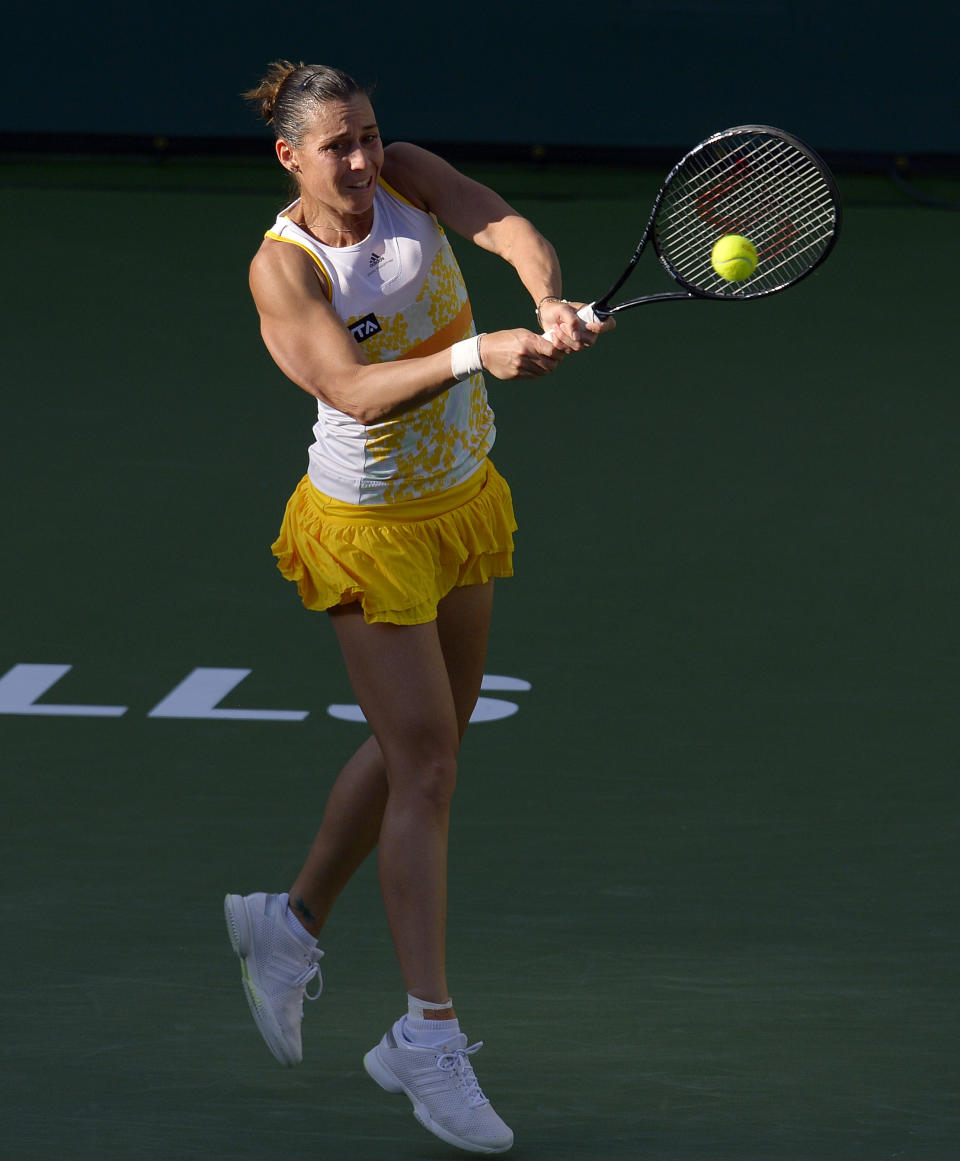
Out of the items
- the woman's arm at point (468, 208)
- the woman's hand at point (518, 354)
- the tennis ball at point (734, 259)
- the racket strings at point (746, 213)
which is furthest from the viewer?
the racket strings at point (746, 213)

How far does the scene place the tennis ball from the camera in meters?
3.41

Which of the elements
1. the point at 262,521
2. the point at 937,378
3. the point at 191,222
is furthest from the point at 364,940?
the point at 191,222

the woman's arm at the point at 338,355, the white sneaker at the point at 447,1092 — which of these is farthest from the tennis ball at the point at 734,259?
the white sneaker at the point at 447,1092

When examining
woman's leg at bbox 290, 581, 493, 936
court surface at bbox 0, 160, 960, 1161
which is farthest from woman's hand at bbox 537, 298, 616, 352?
court surface at bbox 0, 160, 960, 1161

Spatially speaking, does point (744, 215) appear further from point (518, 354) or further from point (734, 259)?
point (518, 354)

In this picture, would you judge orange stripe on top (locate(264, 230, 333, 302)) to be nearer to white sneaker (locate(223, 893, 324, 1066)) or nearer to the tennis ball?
the tennis ball

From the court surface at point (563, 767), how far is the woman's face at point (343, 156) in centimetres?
135

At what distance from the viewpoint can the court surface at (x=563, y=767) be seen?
10.6 feet

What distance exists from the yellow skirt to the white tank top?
0.03 metres

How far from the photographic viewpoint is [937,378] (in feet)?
26.9

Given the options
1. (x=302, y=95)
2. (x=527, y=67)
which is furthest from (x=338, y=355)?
(x=527, y=67)

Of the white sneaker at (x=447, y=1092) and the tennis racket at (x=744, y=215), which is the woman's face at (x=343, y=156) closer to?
the tennis racket at (x=744, y=215)

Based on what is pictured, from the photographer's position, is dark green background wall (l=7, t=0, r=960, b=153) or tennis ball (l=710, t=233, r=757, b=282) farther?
dark green background wall (l=7, t=0, r=960, b=153)

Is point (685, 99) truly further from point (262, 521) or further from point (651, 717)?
point (651, 717)
